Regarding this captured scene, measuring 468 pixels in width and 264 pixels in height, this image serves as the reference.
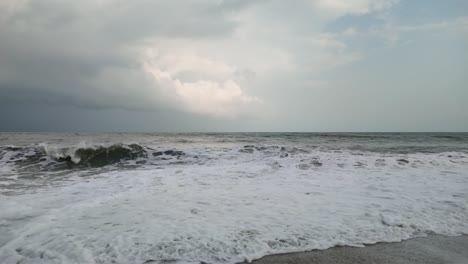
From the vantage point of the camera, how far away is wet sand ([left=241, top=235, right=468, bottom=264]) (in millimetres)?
3125

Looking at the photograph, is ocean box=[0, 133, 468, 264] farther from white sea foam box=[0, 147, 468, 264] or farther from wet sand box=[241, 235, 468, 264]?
wet sand box=[241, 235, 468, 264]

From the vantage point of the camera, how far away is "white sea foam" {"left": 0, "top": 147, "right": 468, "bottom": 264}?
134 inches

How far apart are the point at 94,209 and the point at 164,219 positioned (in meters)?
1.42

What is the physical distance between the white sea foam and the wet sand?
16 centimetres

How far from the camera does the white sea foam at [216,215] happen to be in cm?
340

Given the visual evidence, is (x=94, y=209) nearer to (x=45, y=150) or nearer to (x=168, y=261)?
(x=168, y=261)

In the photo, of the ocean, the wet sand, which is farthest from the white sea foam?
the wet sand

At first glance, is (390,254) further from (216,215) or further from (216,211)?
(216,211)

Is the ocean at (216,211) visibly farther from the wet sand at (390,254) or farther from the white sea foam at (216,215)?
the wet sand at (390,254)

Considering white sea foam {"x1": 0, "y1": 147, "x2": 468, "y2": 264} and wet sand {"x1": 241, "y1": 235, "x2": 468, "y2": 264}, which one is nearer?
wet sand {"x1": 241, "y1": 235, "x2": 468, "y2": 264}

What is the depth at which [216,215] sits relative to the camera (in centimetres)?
464

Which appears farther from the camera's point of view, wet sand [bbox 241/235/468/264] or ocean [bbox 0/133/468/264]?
ocean [bbox 0/133/468/264]

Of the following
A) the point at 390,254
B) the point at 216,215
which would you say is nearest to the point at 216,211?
the point at 216,215

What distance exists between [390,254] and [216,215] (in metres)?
2.40
